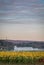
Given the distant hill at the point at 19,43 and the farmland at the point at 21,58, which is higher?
the distant hill at the point at 19,43

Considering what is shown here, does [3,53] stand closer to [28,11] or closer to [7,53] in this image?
[7,53]

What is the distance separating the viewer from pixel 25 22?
1.99 m

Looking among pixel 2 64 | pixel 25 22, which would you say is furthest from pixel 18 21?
pixel 2 64

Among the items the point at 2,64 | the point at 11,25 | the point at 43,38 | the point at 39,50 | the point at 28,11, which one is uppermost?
the point at 28,11

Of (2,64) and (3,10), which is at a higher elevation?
(3,10)

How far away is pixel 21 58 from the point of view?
192 centimetres

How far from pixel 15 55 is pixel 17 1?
577mm

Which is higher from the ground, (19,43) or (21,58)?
(19,43)

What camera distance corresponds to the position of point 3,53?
195cm

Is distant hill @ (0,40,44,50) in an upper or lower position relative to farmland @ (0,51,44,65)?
upper

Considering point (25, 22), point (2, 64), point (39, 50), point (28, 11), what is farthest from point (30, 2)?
point (2, 64)

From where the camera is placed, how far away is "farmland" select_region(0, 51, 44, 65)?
Answer: 192cm

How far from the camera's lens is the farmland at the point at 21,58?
1915 mm

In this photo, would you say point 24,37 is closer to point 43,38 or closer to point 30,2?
point 43,38
